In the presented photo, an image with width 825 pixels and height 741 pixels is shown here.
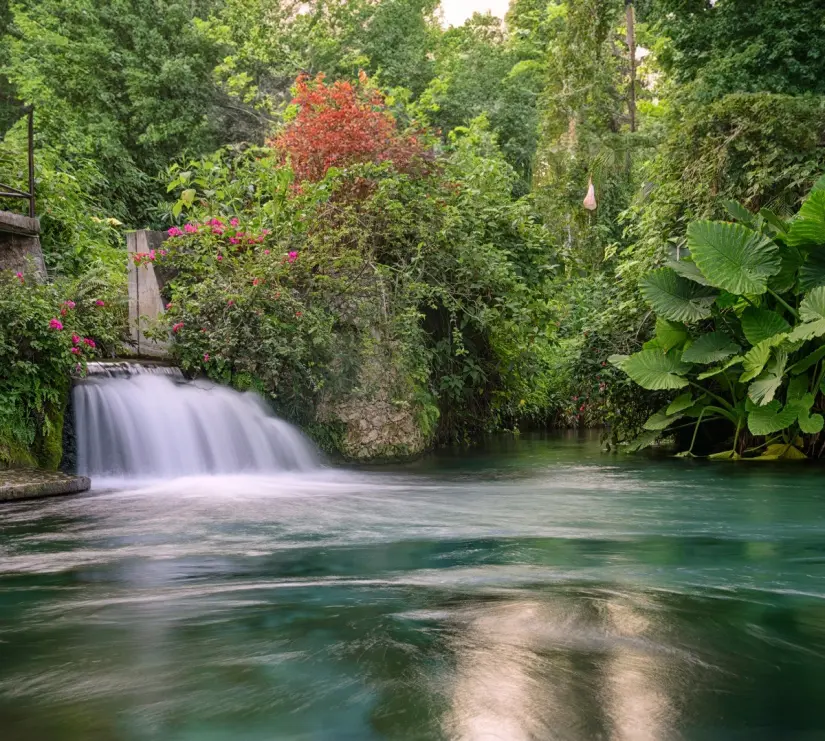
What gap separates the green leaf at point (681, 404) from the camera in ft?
36.6

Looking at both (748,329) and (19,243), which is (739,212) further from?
(19,243)

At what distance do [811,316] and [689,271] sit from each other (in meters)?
1.43

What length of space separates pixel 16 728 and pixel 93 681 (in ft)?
1.43

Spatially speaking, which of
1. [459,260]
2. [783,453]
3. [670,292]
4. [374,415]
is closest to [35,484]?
[374,415]

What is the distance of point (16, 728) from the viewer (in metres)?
2.78

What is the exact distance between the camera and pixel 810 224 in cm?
959

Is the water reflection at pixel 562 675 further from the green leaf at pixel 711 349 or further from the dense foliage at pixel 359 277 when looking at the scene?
the dense foliage at pixel 359 277

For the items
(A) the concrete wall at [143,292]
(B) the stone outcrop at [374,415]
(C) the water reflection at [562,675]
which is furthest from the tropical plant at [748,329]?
(C) the water reflection at [562,675]

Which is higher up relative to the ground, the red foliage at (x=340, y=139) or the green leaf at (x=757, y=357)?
the red foliage at (x=340, y=139)

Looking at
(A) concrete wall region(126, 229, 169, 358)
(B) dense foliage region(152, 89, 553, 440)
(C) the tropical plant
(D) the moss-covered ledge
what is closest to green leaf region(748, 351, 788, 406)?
(C) the tropical plant

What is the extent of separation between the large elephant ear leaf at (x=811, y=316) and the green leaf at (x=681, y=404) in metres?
1.81

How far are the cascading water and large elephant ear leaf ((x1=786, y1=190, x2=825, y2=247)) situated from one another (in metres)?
5.97

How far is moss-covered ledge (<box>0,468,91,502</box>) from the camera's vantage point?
782cm

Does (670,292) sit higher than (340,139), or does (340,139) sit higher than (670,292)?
(340,139)
